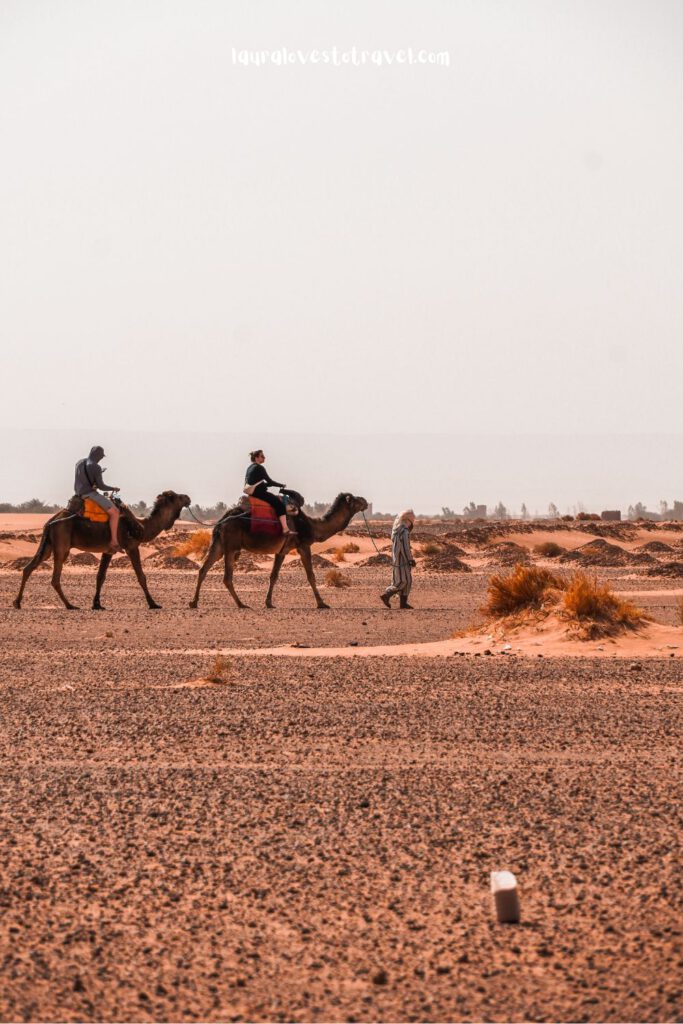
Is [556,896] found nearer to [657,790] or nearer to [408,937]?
[408,937]

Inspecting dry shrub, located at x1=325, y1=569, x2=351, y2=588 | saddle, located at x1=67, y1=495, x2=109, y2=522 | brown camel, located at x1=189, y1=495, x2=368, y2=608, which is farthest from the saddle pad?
dry shrub, located at x1=325, y1=569, x2=351, y2=588

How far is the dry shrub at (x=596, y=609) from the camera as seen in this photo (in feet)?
68.6

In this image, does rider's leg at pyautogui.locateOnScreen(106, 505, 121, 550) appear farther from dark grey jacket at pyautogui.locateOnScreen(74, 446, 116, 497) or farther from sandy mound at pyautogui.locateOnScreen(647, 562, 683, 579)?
sandy mound at pyautogui.locateOnScreen(647, 562, 683, 579)

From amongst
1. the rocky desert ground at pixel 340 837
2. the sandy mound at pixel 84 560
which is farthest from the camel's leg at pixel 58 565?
the sandy mound at pixel 84 560

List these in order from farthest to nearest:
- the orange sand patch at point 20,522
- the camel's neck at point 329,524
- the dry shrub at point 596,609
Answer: the orange sand patch at point 20,522
the camel's neck at point 329,524
the dry shrub at point 596,609

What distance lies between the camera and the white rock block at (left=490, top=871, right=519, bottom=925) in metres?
7.65

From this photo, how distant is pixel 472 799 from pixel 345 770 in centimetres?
141

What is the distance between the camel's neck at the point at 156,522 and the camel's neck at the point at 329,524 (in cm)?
270

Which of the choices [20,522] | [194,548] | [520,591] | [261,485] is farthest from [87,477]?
[20,522]

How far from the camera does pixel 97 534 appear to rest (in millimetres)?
27562

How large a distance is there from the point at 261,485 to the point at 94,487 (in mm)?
3090

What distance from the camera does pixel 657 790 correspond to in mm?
10695

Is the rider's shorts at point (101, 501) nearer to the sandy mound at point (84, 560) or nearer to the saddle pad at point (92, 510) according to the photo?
the saddle pad at point (92, 510)

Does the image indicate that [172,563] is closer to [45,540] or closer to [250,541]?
[250,541]
